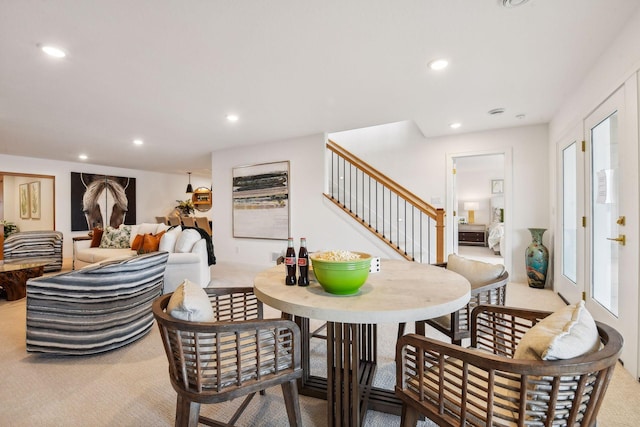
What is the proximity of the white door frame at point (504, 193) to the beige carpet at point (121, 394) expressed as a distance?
8.63 feet

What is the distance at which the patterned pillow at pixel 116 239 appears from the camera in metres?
5.02

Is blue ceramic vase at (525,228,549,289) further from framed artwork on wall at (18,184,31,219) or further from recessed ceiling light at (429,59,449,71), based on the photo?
framed artwork on wall at (18,184,31,219)

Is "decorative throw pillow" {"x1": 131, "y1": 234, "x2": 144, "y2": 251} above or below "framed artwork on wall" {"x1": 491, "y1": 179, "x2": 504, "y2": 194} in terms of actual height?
below

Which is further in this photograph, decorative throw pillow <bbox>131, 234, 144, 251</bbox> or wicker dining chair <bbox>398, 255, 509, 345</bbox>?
decorative throw pillow <bbox>131, 234, 144, 251</bbox>

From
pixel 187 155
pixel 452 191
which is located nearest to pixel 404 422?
pixel 452 191

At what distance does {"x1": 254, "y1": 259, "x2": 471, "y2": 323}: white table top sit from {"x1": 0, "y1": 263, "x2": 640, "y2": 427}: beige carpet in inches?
30.1

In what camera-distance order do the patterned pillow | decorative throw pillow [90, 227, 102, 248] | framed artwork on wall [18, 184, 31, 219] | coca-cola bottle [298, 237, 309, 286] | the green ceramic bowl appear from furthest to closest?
framed artwork on wall [18, 184, 31, 219] → decorative throw pillow [90, 227, 102, 248] → the patterned pillow → coca-cola bottle [298, 237, 309, 286] → the green ceramic bowl

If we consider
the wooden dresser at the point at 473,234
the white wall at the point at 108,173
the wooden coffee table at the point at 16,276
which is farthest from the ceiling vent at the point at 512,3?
the white wall at the point at 108,173

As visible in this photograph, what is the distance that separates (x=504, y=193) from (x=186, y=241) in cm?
467

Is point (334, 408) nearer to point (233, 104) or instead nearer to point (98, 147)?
point (233, 104)

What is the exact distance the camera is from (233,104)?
3.56m

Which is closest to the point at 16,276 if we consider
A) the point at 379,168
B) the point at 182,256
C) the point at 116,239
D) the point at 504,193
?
the point at 116,239

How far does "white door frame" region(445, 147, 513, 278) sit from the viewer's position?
4.47 m

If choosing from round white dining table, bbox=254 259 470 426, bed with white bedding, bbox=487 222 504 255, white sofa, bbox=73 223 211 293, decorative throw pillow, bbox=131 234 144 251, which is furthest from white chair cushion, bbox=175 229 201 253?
bed with white bedding, bbox=487 222 504 255
